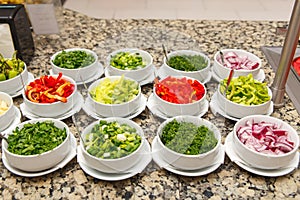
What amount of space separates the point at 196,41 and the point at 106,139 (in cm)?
73

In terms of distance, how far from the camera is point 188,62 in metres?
1.15

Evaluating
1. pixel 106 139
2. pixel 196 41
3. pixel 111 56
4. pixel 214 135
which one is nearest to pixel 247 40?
pixel 196 41

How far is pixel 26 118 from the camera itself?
3.32ft

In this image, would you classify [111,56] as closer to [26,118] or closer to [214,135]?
[26,118]

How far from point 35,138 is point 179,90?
43 centimetres

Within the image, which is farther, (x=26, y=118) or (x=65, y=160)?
(x=26, y=118)

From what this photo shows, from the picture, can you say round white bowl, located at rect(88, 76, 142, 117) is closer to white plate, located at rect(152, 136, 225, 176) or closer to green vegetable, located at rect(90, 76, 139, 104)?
green vegetable, located at rect(90, 76, 139, 104)

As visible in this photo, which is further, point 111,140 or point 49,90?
point 49,90

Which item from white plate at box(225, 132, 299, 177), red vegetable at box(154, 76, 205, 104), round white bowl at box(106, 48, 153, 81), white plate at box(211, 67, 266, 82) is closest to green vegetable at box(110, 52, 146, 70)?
round white bowl at box(106, 48, 153, 81)

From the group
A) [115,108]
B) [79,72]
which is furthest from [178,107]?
[79,72]

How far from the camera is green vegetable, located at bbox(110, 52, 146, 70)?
1155 mm

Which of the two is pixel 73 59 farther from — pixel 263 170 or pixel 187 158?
pixel 263 170

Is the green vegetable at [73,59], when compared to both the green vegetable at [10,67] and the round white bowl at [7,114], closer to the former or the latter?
the green vegetable at [10,67]

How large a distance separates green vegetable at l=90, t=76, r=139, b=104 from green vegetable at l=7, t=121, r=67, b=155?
159mm
